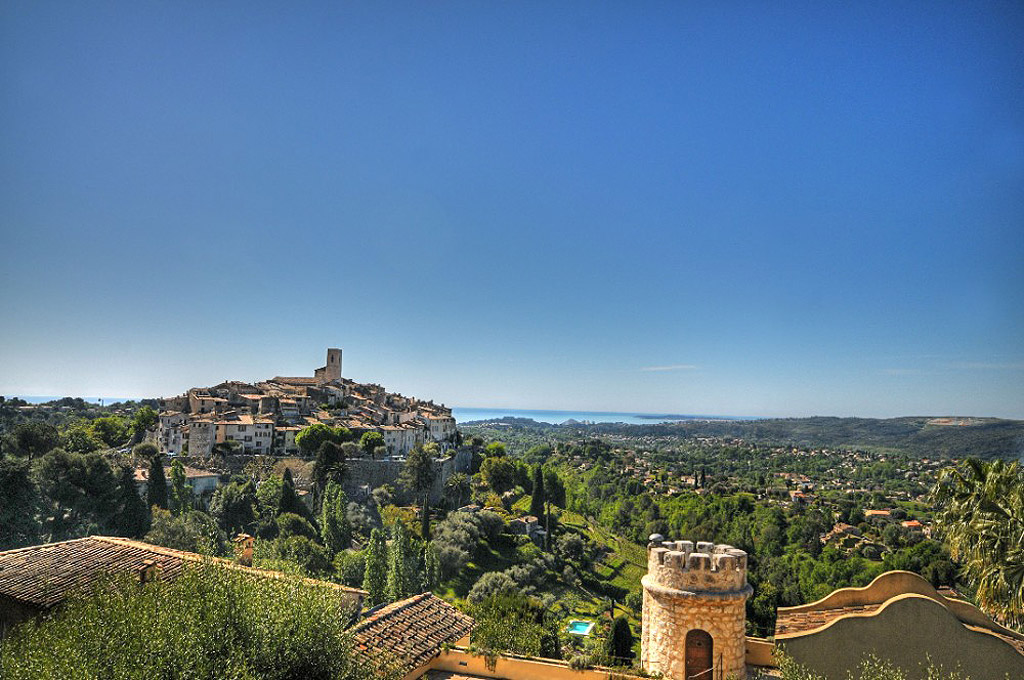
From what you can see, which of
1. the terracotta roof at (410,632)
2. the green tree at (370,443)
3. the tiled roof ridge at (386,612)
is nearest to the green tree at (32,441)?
the green tree at (370,443)

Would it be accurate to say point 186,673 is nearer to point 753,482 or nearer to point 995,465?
point 995,465

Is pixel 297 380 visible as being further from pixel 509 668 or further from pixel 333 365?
pixel 509 668

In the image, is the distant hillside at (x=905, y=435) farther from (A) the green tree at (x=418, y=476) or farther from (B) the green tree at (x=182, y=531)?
(A) the green tree at (x=418, y=476)

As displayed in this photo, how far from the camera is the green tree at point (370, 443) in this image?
48750mm

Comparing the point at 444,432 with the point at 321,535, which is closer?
the point at 321,535

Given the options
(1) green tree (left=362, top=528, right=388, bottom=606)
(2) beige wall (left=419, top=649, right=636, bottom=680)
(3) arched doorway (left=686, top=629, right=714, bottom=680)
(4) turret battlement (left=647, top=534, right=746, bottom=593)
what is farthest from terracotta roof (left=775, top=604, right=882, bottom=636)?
(1) green tree (left=362, top=528, right=388, bottom=606)

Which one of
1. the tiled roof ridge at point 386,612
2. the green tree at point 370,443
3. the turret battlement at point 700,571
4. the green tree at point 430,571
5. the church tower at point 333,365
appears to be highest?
the church tower at point 333,365

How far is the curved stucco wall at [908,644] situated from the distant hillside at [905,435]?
14698 millimetres

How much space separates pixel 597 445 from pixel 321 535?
254 feet

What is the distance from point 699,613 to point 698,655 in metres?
0.55

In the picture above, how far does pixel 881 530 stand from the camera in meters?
41.5

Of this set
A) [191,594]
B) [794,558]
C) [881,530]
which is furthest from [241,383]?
[191,594]

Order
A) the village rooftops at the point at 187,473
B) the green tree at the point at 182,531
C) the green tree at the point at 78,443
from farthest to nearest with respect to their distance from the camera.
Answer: the green tree at the point at 78,443
the village rooftops at the point at 187,473
the green tree at the point at 182,531

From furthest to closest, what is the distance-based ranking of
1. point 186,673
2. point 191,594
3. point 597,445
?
point 597,445
point 191,594
point 186,673
